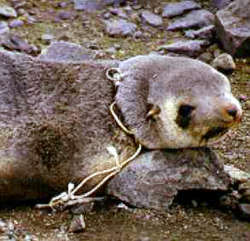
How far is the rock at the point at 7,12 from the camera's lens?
8.20 meters

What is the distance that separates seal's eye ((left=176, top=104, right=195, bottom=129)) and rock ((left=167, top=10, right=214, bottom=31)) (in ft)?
11.3

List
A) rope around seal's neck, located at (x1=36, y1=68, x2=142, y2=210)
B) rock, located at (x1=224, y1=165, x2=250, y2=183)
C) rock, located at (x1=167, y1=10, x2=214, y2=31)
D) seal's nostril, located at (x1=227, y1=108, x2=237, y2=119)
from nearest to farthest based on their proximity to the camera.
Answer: seal's nostril, located at (x1=227, y1=108, x2=237, y2=119)
rope around seal's neck, located at (x1=36, y1=68, x2=142, y2=210)
rock, located at (x1=224, y1=165, x2=250, y2=183)
rock, located at (x1=167, y1=10, x2=214, y2=31)

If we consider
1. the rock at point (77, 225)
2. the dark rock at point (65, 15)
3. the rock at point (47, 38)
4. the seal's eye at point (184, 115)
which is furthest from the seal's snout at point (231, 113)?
the dark rock at point (65, 15)

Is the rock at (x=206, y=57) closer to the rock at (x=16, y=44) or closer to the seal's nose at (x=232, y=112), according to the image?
the rock at (x=16, y=44)

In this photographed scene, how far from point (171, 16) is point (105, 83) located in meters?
3.49

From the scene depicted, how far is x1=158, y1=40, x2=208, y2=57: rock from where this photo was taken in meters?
7.57

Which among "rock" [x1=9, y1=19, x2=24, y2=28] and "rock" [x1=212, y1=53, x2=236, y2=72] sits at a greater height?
"rock" [x1=212, y1=53, x2=236, y2=72]

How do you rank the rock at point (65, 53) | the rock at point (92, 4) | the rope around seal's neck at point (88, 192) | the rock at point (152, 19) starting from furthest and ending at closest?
the rock at point (92, 4) → the rock at point (152, 19) → the rock at point (65, 53) → the rope around seal's neck at point (88, 192)

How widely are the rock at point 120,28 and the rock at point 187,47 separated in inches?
21.2

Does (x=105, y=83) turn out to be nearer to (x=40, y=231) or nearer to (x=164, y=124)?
(x=164, y=124)

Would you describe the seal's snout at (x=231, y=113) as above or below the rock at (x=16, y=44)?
above

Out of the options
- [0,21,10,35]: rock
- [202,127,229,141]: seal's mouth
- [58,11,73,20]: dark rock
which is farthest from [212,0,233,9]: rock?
[202,127,229,141]: seal's mouth

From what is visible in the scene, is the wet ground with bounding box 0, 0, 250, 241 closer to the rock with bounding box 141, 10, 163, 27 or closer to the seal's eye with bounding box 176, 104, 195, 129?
the seal's eye with bounding box 176, 104, 195, 129

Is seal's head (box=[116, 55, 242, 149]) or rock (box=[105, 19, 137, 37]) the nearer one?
seal's head (box=[116, 55, 242, 149])
